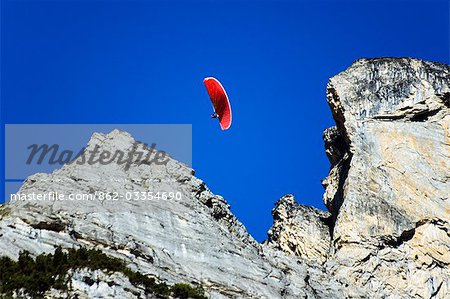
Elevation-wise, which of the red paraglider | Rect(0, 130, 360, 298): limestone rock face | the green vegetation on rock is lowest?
the green vegetation on rock

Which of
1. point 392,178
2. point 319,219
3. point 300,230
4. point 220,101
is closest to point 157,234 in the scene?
point 220,101

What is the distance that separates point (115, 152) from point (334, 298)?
17.7 m

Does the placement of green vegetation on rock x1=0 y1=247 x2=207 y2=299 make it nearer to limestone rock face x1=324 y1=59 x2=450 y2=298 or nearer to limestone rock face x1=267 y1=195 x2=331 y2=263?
limestone rock face x1=324 y1=59 x2=450 y2=298

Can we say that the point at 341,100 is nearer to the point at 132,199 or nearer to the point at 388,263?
the point at 388,263

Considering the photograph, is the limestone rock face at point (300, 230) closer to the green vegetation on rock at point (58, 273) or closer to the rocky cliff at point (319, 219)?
the rocky cliff at point (319, 219)

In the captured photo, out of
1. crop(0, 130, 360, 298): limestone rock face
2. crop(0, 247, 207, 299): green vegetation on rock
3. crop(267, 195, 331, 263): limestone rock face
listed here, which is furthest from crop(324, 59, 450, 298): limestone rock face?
crop(0, 247, 207, 299): green vegetation on rock

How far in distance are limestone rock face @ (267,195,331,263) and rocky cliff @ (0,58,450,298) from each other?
100 millimetres

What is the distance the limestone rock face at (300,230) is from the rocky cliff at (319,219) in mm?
100

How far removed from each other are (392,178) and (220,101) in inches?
713

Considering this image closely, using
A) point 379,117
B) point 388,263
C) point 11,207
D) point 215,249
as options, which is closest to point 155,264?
point 215,249

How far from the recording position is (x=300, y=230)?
71.6 metres

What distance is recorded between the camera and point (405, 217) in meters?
62.1

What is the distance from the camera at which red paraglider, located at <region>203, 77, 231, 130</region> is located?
51.3m

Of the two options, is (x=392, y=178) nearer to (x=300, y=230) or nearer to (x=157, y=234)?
(x=300, y=230)
